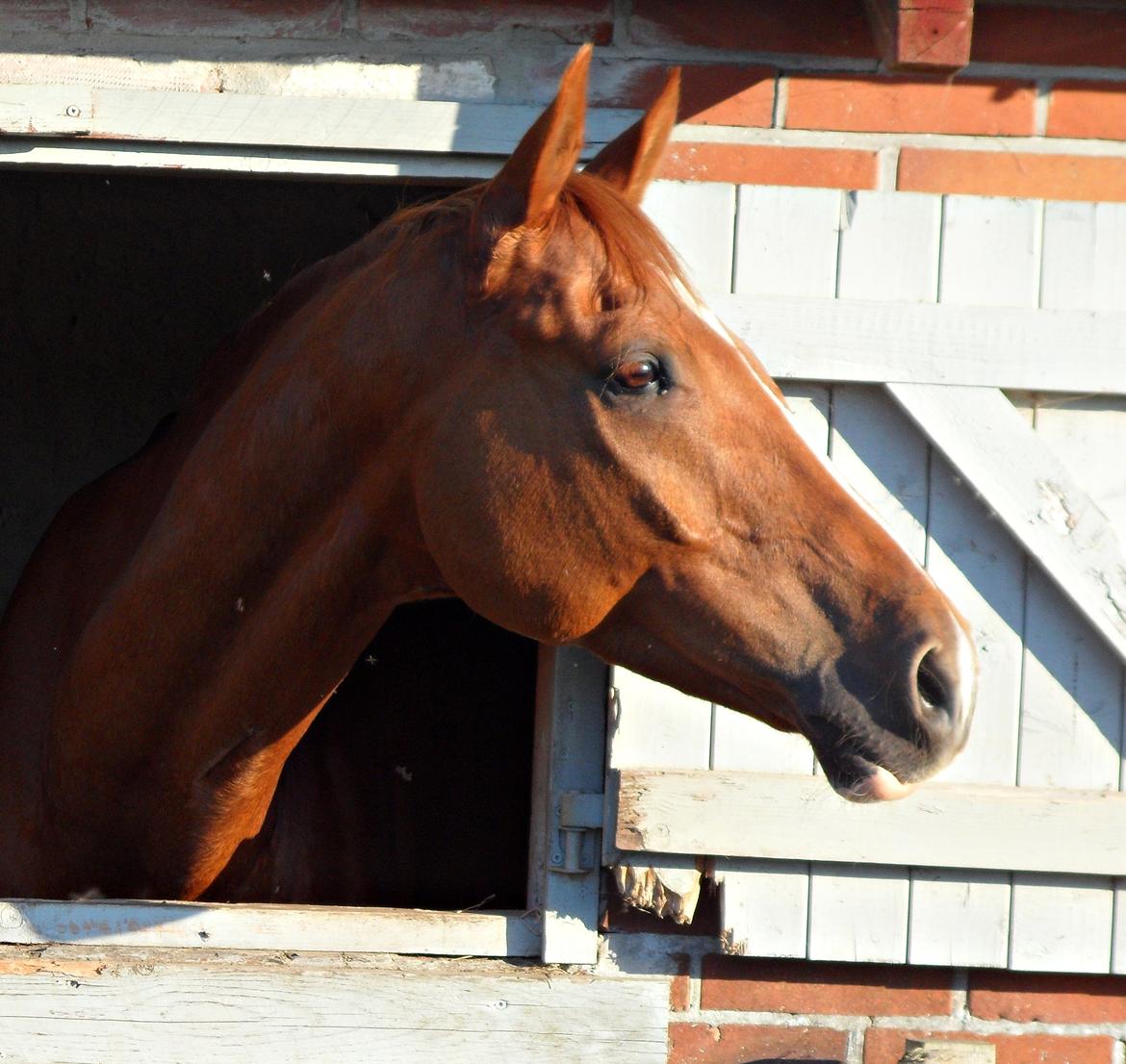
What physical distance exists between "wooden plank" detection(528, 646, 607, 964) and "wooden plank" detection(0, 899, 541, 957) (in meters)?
0.11

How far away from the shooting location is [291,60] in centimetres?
197

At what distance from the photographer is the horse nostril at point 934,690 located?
1443mm

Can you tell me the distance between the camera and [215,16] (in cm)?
197

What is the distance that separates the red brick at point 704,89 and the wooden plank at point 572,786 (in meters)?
0.84

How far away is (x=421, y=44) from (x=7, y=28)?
62cm

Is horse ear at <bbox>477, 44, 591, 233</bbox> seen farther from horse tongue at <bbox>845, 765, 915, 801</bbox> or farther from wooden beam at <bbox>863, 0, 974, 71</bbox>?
horse tongue at <bbox>845, 765, 915, 801</bbox>

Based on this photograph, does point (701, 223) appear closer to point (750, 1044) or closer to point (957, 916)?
point (957, 916)

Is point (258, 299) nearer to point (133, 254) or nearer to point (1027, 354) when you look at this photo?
point (133, 254)

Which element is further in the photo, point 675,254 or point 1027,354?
point 1027,354

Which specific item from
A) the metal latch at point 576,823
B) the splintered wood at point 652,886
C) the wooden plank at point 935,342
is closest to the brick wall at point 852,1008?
the splintered wood at point 652,886

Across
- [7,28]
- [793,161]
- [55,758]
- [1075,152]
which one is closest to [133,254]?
[7,28]

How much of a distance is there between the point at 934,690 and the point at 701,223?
0.83m

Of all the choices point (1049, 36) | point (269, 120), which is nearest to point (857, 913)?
point (1049, 36)

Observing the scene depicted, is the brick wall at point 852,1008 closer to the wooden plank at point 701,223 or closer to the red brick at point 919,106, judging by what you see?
the wooden plank at point 701,223
